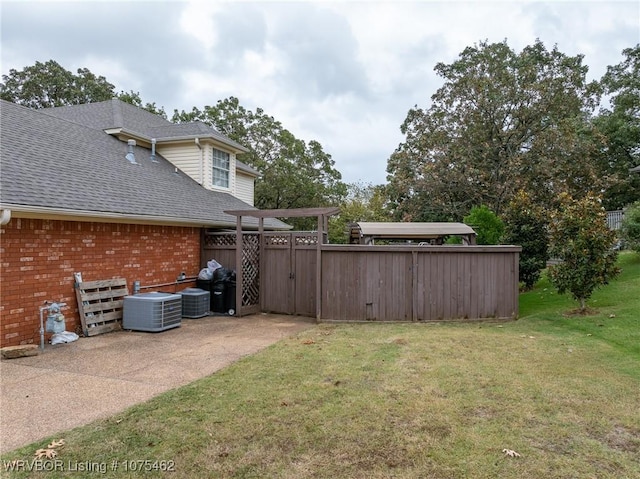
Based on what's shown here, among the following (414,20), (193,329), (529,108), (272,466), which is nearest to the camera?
(272,466)

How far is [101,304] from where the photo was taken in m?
7.83

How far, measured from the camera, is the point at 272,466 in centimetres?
299

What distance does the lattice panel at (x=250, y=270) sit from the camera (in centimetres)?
1002

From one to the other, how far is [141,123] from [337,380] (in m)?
13.3

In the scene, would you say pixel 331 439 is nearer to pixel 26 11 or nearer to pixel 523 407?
pixel 523 407

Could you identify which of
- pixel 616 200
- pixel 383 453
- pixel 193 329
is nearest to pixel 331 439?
pixel 383 453

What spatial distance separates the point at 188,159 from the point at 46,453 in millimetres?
12073

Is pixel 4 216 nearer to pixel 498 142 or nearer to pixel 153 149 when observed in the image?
pixel 153 149

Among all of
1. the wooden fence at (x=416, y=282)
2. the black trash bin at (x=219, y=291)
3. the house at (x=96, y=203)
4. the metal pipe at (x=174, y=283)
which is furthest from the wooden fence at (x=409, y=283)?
the house at (x=96, y=203)

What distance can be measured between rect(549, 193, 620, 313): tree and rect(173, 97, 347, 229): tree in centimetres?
1672

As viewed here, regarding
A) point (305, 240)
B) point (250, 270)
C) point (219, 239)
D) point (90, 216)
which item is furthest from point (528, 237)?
point (90, 216)

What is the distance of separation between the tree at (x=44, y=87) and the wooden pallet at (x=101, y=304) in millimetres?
24424

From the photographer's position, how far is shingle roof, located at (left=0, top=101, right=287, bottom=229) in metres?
7.10

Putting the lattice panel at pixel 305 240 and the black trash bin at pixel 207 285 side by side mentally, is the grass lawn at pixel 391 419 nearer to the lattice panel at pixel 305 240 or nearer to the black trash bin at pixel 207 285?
the lattice panel at pixel 305 240
